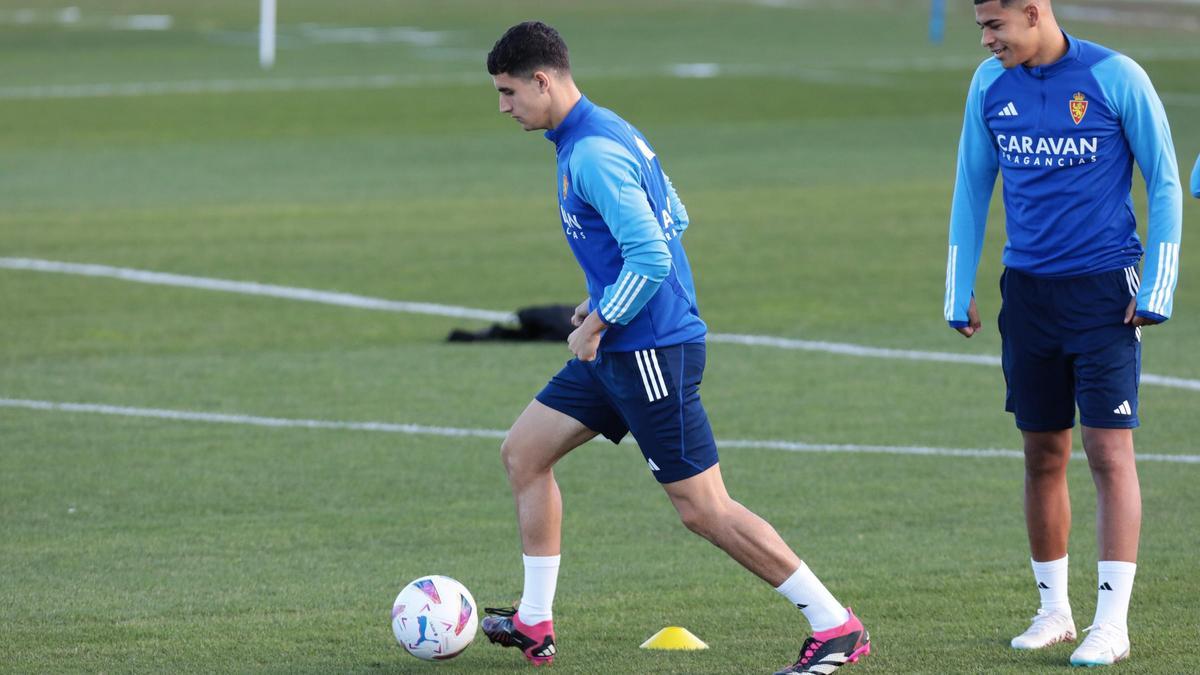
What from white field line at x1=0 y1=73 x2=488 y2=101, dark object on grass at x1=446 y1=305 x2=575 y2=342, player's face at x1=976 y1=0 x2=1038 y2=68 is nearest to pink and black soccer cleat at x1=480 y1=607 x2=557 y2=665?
player's face at x1=976 y1=0 x2=1038 y2=68

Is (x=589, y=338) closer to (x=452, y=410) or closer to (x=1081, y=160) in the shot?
(x=1081, y=160)

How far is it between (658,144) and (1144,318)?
1897 cm

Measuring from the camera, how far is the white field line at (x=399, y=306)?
1216 cm

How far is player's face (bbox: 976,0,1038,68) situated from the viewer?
19.8 ft

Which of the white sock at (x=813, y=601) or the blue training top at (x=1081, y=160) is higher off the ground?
the blue training top at (x=1081, y=160)

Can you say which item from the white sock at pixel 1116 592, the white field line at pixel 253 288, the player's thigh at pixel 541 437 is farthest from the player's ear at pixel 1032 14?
the white field line at pixel 253 288

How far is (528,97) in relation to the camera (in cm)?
597

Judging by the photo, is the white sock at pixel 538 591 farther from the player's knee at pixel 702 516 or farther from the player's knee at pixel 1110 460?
the player's knee at pixel 1110 460

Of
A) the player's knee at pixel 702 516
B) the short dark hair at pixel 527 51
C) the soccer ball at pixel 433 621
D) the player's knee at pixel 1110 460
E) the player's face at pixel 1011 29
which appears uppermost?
the player's face at pixel 1011 29

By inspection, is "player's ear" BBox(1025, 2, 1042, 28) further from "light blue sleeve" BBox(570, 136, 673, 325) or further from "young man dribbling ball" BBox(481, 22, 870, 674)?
"light blue sleeve" BBox(570, 136, 673, 325)

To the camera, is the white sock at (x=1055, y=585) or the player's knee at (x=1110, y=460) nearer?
the player's knee at (x=1110, y=460)

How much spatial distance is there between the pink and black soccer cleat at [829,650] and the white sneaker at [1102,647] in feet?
2.36

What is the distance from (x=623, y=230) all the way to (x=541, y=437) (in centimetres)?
88

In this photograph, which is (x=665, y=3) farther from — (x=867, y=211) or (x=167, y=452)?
(x=167, y=452)
